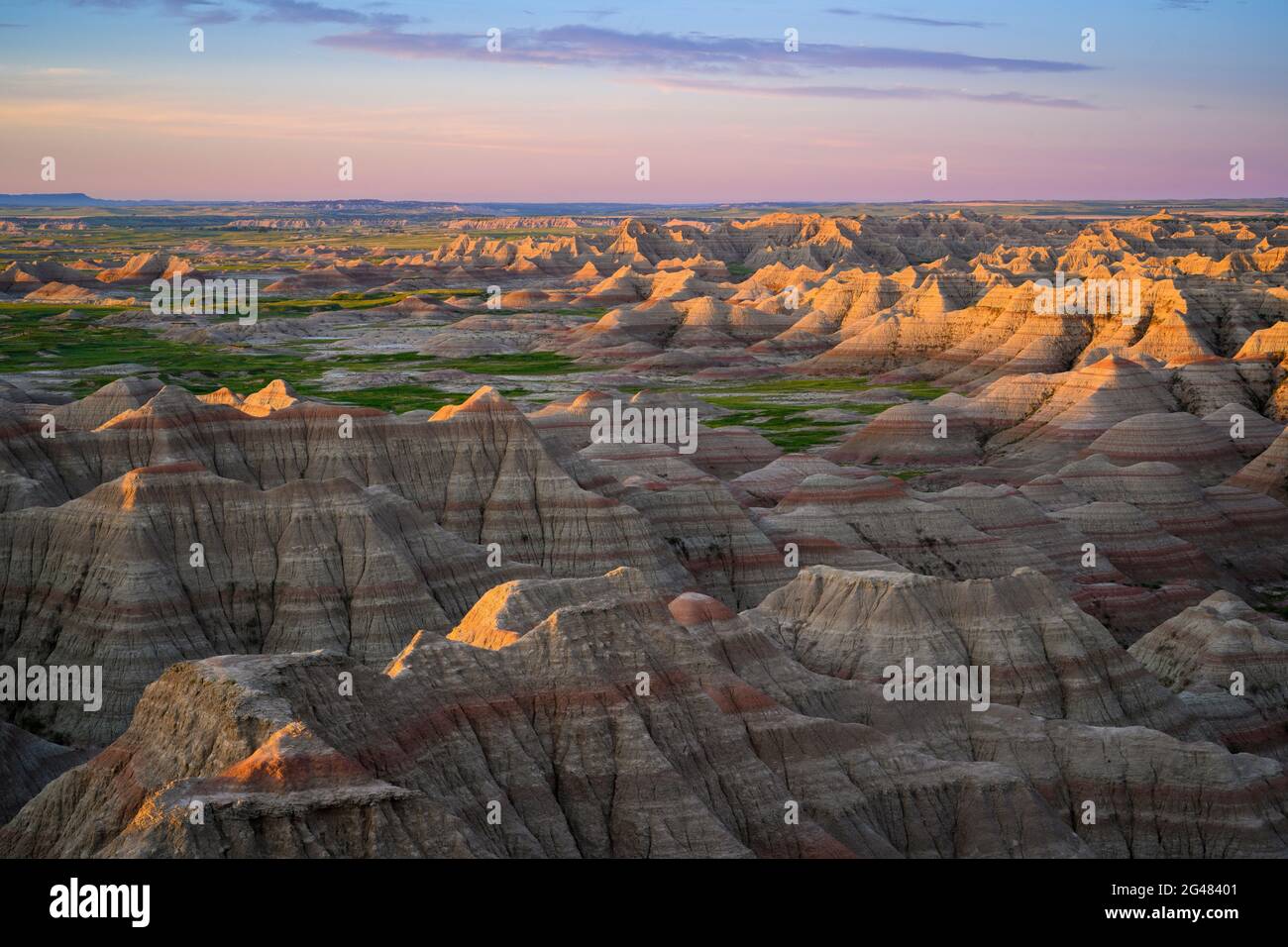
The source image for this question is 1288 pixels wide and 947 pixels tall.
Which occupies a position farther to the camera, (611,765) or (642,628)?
(642,628)

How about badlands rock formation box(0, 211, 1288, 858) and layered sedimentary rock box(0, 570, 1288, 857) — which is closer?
layered sedimentary rock box(0, 570, 1288, 857)

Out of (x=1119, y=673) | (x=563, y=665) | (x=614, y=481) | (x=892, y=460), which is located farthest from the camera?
(x=892, y=460)

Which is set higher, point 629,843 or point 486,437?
point 486,437

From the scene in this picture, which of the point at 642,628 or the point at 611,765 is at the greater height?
the point at 642,628

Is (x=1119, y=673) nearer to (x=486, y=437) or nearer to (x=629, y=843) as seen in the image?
(x=629, y=843)

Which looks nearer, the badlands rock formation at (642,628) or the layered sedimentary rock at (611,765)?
the layered sedimentary rock at (611,765)

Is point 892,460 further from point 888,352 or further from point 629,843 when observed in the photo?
point 629,843

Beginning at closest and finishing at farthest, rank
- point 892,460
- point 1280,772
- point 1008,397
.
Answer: point 1280,772 < point 892,460 < point 1008,397

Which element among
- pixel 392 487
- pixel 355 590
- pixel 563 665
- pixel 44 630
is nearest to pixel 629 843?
pixel 563 665

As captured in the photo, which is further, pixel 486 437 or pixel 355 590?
pixel 486 437

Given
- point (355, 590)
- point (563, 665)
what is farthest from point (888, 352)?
point (563, 665)
